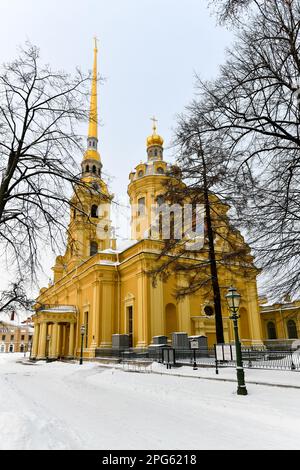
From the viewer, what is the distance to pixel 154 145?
40438 millimetres

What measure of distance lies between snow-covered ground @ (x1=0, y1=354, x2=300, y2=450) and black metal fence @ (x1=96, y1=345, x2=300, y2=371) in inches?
165

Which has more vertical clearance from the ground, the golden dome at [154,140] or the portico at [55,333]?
the golden dome at [154,140]

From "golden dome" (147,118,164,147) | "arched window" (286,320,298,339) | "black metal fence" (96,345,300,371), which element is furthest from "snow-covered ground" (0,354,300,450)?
"golden dome" (147,118,164,147)

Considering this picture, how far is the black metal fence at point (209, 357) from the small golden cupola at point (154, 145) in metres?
22.7

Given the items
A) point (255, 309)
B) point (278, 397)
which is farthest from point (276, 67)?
point (255, 309)

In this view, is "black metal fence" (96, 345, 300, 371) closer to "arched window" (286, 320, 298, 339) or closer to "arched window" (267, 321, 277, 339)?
"arched window" (286, 320, 298, 339)

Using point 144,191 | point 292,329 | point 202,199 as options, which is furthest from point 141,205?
point 292,329

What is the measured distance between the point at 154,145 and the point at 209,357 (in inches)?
1060

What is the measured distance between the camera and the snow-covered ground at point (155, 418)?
5.29m

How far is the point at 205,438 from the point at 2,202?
7914 millimetres

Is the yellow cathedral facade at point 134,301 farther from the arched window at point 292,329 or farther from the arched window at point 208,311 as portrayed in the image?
the arched window at point 292,329

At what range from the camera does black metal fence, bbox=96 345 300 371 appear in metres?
15.7

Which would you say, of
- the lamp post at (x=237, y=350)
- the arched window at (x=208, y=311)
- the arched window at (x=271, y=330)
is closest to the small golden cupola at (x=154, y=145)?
the arched window at (x=208, y=311)

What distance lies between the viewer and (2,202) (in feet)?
32.5
